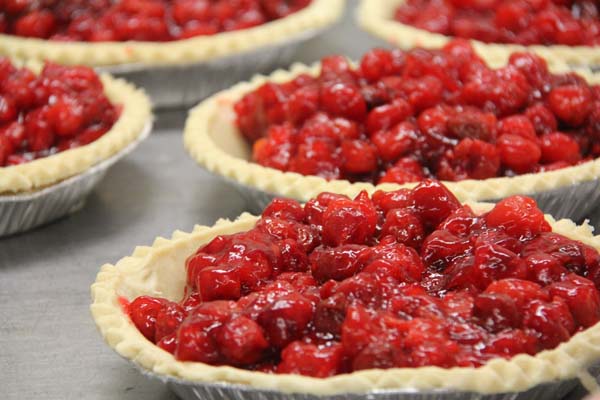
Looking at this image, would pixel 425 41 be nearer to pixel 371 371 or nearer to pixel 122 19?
pixel 122 19

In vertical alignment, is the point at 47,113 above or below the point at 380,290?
below

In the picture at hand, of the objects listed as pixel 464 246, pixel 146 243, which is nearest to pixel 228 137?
pixel 146 243

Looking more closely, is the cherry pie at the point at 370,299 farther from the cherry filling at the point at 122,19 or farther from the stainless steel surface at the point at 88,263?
the cherry filling at the point at 122,19

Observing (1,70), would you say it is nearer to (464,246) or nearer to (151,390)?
(151,390)

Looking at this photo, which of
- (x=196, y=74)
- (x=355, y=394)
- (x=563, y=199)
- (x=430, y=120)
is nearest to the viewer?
(x=355, y=394)

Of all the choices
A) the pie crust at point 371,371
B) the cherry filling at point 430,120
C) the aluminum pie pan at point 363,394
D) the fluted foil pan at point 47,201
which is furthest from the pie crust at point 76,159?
the aluminum pie pan at point 363,394

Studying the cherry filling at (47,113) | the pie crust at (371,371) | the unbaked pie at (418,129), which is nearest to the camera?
the pie crust at (371,371)

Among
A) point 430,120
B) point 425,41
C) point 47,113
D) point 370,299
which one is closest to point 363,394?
point 370,299
